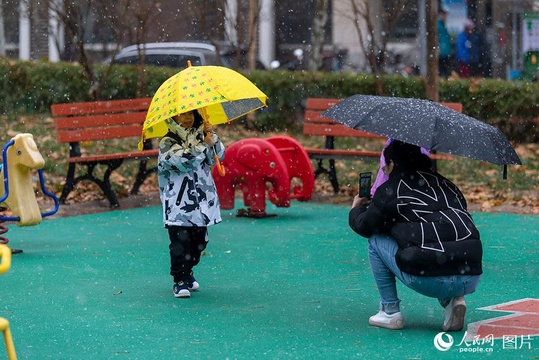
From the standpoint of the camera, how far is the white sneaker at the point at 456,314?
6383 mm

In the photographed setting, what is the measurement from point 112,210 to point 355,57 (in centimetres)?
2205

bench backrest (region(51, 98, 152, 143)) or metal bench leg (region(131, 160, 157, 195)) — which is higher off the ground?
bench backrest (region(51, 98, 152, 143))

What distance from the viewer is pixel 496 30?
102ft

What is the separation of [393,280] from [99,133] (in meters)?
7.18

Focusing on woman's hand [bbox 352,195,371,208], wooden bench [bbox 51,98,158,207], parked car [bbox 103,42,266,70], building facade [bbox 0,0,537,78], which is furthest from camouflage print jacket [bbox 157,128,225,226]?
parked car [bbox 103,42,266,70]

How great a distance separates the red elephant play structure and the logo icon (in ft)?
16.7

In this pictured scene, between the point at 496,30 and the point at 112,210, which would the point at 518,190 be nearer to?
the point at 112,210

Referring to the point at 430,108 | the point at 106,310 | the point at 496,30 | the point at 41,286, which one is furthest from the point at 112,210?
the point at 496,30

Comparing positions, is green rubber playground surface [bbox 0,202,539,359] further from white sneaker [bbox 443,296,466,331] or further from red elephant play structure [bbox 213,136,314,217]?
red elephant play structure [bbox 213,136,314,217]

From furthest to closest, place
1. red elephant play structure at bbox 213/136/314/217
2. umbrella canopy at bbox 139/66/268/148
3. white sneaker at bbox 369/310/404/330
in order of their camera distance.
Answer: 1. red elephant play structure at bbox 213/136/314/217
2. umbrella canopy at bbox 139/66/268/148
3. white sneaker at bbox 369/310/404/330

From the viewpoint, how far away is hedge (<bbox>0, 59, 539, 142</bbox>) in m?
17.5

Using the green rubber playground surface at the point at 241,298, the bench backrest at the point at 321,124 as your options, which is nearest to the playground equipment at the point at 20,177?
the green rubber playground surface at the point at 241,298

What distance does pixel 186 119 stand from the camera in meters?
7.57

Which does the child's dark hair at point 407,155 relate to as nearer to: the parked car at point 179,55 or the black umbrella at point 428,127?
the black umbrella at point 428,127
